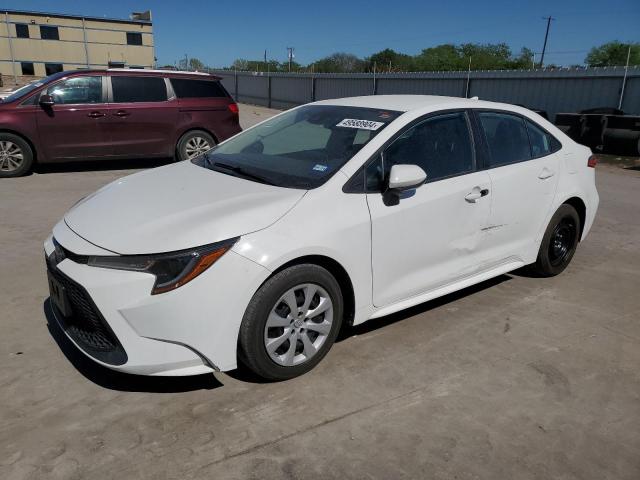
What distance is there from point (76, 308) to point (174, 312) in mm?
638

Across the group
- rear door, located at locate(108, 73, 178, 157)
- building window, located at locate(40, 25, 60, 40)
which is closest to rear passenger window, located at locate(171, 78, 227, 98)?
rear door, located at locate(108, 73, 178, 157)

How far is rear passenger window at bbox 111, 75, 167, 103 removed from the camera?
891 cm

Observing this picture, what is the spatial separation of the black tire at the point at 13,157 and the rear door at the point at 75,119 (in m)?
0.27

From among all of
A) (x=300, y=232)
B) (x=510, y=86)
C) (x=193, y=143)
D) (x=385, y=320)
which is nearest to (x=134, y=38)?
(x=510, y=86)

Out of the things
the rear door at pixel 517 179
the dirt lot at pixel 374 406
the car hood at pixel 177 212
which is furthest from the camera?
the rear door at pixel 517 179

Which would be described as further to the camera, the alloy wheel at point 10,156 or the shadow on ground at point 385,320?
the alloy wheel at point 10,156

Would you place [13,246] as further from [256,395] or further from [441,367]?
[441,367]

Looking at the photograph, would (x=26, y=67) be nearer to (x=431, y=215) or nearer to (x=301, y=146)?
(x=301, y=146)

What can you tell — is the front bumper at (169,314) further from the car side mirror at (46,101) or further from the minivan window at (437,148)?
the car side mirror at (46,101)

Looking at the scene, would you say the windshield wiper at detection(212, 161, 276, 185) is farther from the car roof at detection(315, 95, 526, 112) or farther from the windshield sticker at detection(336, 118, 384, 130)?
the car roof at detection(315, 95, 526, 112)

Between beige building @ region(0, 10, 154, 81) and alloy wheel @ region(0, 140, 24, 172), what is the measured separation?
49.7m

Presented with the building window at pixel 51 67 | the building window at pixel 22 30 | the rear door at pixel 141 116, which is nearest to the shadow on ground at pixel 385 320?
the rear door at pixel 141 116

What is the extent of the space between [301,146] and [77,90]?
6.20 metres

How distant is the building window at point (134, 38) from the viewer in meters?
60.3
